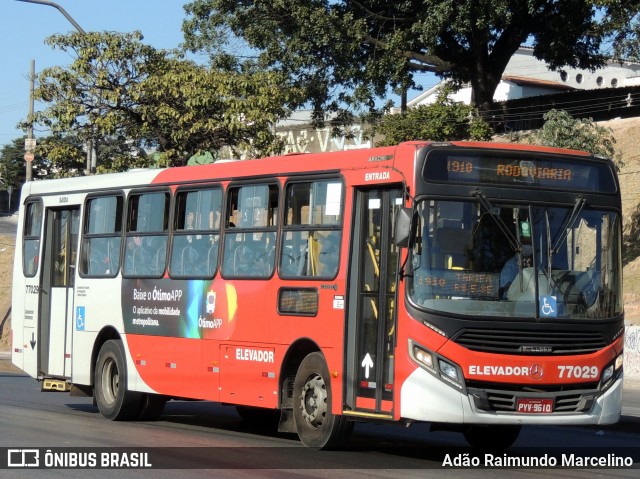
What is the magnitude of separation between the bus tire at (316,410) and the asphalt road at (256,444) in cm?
16

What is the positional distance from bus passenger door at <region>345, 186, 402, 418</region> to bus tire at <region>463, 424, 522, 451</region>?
162cm

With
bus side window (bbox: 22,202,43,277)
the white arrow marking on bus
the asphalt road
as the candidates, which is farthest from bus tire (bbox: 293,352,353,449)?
bus side window (bbox: 22,202,43,277)

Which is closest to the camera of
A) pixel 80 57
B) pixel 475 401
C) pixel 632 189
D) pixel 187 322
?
pixel 475 401

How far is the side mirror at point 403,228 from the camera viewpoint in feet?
35.2

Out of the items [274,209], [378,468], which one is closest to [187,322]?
[274,209]

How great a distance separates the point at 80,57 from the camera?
93.1 feet

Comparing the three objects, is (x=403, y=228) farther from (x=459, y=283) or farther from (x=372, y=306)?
(x=372, y=306)

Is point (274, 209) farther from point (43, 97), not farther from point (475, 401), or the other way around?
point (43, 97)

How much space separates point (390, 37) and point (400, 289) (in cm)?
3007

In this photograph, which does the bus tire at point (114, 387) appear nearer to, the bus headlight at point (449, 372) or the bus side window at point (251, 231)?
the bus side window at point (251, 231)

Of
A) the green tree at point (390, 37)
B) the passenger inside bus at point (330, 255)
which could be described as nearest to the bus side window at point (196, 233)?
the passenger inside bus at point (330, 255)

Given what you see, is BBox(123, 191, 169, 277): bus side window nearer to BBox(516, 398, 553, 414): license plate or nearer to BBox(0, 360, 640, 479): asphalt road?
BBox(0, 360, 640, 479): asphalt road

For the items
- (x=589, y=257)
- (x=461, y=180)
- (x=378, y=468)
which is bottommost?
(x=378, y=468)

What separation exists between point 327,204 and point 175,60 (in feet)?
60.6
